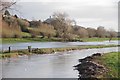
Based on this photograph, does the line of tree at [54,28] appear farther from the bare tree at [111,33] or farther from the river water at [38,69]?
the river water at [38,69]

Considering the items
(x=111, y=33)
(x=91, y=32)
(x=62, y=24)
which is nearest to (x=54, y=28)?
(x=62, y=24)

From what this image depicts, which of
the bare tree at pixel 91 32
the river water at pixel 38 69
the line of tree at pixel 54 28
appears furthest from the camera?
the bare tree at pixel 91 32

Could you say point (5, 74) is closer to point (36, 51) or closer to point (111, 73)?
point (111, 73)

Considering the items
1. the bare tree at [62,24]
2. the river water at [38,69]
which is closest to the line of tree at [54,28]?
the bare tree at [62,24]

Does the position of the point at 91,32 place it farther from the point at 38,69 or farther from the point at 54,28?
the point at 38,69

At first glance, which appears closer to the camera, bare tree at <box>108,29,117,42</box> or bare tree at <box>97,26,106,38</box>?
bare tree at <box>108,29,117,42</box>

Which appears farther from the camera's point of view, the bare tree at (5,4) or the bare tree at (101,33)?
the bare tree at (101,33)

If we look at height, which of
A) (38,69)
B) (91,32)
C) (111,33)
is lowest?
(38,69)

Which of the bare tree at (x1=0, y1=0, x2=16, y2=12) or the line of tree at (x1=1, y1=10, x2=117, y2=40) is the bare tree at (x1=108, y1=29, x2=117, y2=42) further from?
the bare tree at (x1=0, y1=0, x2=16, y2=12)

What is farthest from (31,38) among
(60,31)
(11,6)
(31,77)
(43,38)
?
(31,77)

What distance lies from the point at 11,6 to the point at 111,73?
11.4 meters

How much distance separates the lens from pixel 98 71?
2258 cm

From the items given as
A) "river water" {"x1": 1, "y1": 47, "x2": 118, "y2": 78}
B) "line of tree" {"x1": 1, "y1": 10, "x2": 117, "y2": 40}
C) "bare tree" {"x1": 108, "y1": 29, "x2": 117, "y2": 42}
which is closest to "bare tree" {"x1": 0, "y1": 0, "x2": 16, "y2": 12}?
"river water" {"x1": 1, "y1": 47, "x2": 118, "y2": 78}

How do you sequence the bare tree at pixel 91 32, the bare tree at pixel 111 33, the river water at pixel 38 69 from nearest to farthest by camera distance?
the river water at pixel 38 69, the bare tree at pixel 111 33, the bare tree at pixel 91 32
